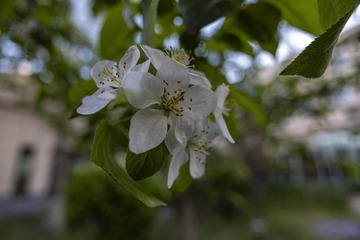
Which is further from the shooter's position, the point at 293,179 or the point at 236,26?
the point at 293,179

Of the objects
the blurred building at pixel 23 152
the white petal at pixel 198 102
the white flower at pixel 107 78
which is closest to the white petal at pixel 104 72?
the white flower at pixel 107 78

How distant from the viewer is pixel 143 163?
0.30 m

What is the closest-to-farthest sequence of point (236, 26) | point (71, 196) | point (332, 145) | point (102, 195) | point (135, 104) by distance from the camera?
point (135, 104) < point (236, 26) < point (102, 195) < point (71, 196) < point (332, 145)

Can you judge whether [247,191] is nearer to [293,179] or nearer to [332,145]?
[293,179]

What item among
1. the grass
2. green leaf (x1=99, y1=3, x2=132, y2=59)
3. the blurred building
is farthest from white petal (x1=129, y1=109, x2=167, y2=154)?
the blurred building

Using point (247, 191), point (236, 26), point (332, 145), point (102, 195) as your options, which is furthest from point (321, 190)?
point (236, 26)

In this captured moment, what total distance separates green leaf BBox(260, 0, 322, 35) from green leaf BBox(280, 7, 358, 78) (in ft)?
0.78

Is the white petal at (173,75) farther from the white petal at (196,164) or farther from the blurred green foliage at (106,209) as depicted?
the blurred green foliage at (106,209)

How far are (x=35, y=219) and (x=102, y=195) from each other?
2584 mm

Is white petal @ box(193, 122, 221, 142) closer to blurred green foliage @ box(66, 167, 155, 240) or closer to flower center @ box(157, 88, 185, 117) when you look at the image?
flower center @ box(157, 88, 185, 117)

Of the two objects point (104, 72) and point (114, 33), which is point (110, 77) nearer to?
point (104, 72)

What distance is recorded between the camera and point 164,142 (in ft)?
1.03

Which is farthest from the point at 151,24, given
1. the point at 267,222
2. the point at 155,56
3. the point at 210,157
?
the point at 267,222

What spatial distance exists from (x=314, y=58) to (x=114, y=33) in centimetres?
49
